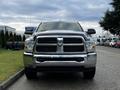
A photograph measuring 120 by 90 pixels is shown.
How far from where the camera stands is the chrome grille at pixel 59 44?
35.8 feet

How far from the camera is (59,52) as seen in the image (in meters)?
10.9

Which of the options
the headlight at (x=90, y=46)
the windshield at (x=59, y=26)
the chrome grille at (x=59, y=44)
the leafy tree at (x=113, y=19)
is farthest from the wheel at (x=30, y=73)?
the leafy tree at (x=113, y=19)

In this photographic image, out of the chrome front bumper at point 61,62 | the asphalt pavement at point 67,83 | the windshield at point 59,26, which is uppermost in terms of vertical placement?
the windshield at point 59,26

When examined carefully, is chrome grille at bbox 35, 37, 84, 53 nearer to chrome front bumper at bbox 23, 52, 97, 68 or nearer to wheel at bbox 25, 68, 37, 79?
chrome front bumper at bbox 23, 52, 97, 68

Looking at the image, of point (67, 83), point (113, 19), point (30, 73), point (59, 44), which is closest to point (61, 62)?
point (59, 44)

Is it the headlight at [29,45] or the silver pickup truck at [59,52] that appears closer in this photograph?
the silver pickup truck at [59,52]

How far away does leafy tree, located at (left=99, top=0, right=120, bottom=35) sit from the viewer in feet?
209

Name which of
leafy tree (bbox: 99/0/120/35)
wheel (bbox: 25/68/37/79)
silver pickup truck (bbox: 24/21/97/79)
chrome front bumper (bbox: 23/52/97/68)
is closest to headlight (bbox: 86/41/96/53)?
silver pickup truck (bbox: 24/21/97/79)

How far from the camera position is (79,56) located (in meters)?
10.8

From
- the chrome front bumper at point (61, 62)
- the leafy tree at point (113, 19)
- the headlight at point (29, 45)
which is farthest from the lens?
the leafy tree at point (113, 19)

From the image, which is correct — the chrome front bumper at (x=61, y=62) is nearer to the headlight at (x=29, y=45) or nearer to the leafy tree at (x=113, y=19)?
the headlight at (x=29, y=45)

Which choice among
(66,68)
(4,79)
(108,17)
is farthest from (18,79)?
(108,17)

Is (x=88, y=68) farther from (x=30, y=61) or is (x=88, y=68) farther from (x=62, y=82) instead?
(x=30, y=61)

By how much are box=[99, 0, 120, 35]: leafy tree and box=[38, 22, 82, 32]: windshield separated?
50.2 meters
